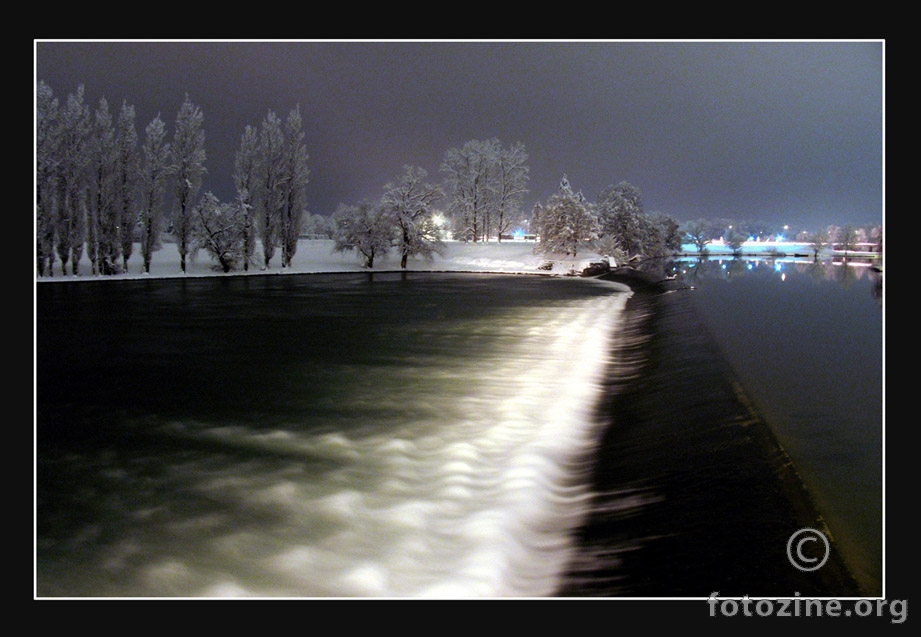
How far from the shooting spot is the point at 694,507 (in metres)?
7.18

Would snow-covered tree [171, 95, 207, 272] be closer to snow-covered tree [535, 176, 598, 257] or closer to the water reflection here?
snow-covered tree [535, 176, 598, 257]

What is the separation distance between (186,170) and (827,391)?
5276 centimetres

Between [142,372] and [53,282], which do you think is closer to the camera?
[142,372]

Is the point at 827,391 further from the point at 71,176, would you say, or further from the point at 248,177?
the point at 248,177

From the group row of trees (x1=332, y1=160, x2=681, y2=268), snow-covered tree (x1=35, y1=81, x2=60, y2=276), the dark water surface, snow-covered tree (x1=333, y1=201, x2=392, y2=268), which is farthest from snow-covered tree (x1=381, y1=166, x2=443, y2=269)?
the dark water surface

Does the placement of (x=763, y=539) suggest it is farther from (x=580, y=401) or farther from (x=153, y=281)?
(x=153, y=281)

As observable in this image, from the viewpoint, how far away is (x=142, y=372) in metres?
14.4

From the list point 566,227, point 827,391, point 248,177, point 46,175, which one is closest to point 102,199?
point 46,175

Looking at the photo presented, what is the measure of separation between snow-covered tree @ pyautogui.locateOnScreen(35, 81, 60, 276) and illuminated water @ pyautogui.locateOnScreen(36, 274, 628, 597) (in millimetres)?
31122

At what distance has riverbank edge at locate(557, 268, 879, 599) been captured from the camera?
5746 mm

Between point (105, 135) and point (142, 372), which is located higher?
point (105, 135)

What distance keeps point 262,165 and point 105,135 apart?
14.3 meters
